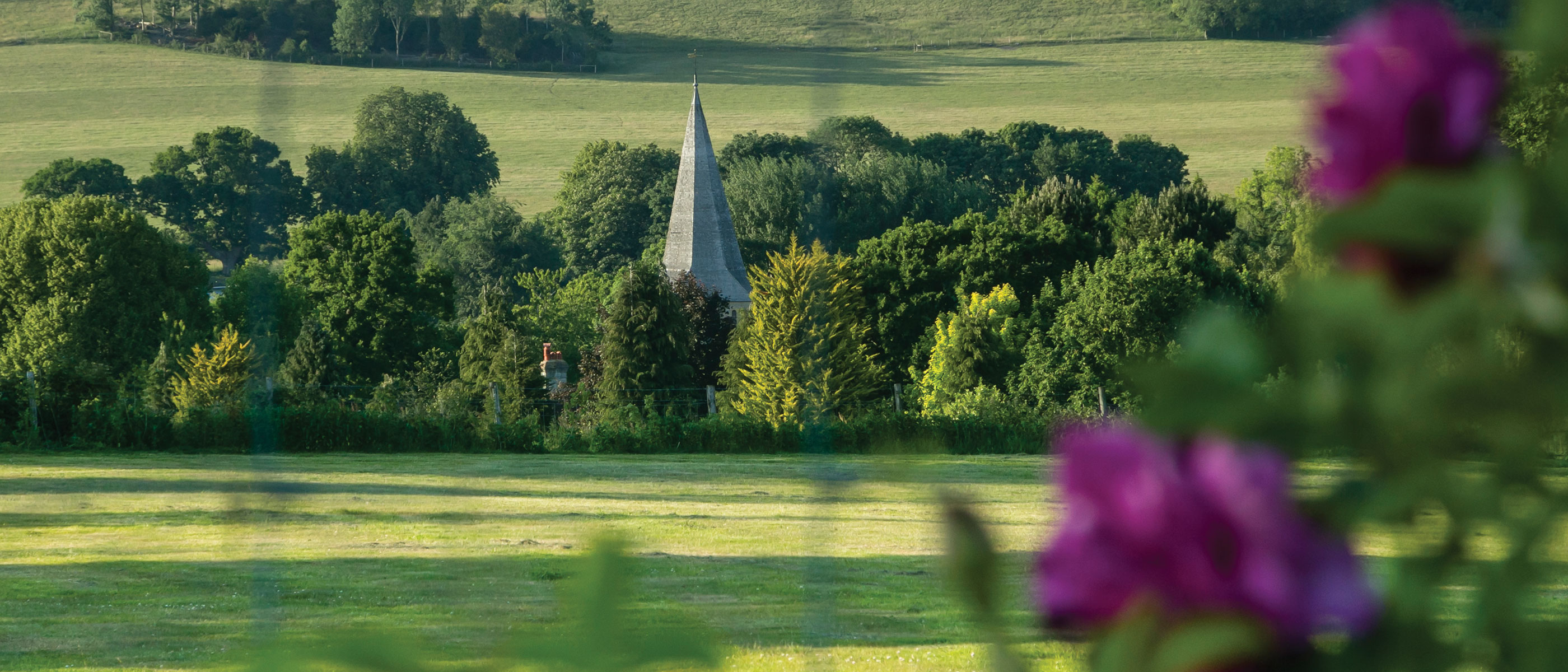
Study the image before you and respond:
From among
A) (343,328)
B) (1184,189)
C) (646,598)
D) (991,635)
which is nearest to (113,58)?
(343,328)

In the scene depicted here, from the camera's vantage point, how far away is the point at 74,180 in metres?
33.1

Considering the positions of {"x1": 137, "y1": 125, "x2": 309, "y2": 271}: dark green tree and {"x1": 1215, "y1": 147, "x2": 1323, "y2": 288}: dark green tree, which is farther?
{"x1": 137, "y1": 125, "x2": 309, "y2": 271}: dark green tree

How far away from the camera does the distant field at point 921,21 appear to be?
29.3 meters

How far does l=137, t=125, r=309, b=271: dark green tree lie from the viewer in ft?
103

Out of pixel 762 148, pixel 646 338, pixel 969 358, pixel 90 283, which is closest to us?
pixel 969 358

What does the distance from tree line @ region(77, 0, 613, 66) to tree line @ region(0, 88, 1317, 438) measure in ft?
5.86

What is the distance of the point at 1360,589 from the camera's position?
0.87ft

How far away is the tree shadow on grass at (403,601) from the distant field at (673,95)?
1419 centimetres

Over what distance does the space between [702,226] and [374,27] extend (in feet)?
33.3

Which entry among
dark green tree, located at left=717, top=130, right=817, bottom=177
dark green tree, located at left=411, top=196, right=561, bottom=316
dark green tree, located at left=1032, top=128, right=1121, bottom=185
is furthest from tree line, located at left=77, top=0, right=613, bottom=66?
dark green tree, located at left=1032, top=128, right=1121, bottom=185

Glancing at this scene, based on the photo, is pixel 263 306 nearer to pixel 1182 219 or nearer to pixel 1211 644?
pixel 1182 219

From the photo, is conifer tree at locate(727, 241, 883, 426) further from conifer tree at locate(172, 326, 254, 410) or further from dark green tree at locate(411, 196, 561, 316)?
dark green tree at locate(411, 196, 561, 316)

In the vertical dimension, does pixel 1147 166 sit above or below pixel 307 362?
above

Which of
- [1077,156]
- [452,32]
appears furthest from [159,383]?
[1077,156]
